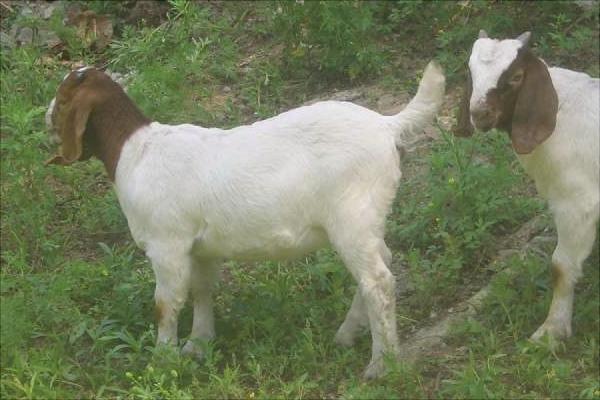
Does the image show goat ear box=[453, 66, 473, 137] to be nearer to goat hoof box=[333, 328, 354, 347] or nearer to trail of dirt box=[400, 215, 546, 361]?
trail of dirt box=[400, 215, 546, 361]

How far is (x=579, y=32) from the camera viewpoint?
23.8 ft

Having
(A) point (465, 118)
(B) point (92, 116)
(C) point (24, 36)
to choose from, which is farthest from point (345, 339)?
(C) point (24, 36)

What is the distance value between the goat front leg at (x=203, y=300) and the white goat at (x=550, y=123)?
146 centimetres

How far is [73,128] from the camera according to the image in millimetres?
5113

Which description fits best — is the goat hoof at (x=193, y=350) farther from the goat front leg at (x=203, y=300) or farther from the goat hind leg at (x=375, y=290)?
the goat hind leg at (x=375, y=290)

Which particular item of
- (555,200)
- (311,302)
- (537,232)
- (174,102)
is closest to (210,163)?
(311,302)

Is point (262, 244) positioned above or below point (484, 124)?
below

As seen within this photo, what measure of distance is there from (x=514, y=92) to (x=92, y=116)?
→ 196 cm

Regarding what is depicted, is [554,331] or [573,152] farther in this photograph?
[554,331]

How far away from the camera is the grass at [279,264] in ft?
16.3

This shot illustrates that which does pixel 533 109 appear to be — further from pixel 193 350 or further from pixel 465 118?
pixel 193 350

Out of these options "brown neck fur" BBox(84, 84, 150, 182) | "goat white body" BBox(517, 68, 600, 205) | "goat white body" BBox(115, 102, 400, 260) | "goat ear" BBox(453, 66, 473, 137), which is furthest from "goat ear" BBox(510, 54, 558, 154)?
"brown neck fur" BBox(84, 84, 150, 182)

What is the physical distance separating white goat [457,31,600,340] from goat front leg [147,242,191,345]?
1.47 meters

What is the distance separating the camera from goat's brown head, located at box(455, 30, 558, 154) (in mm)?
4754
